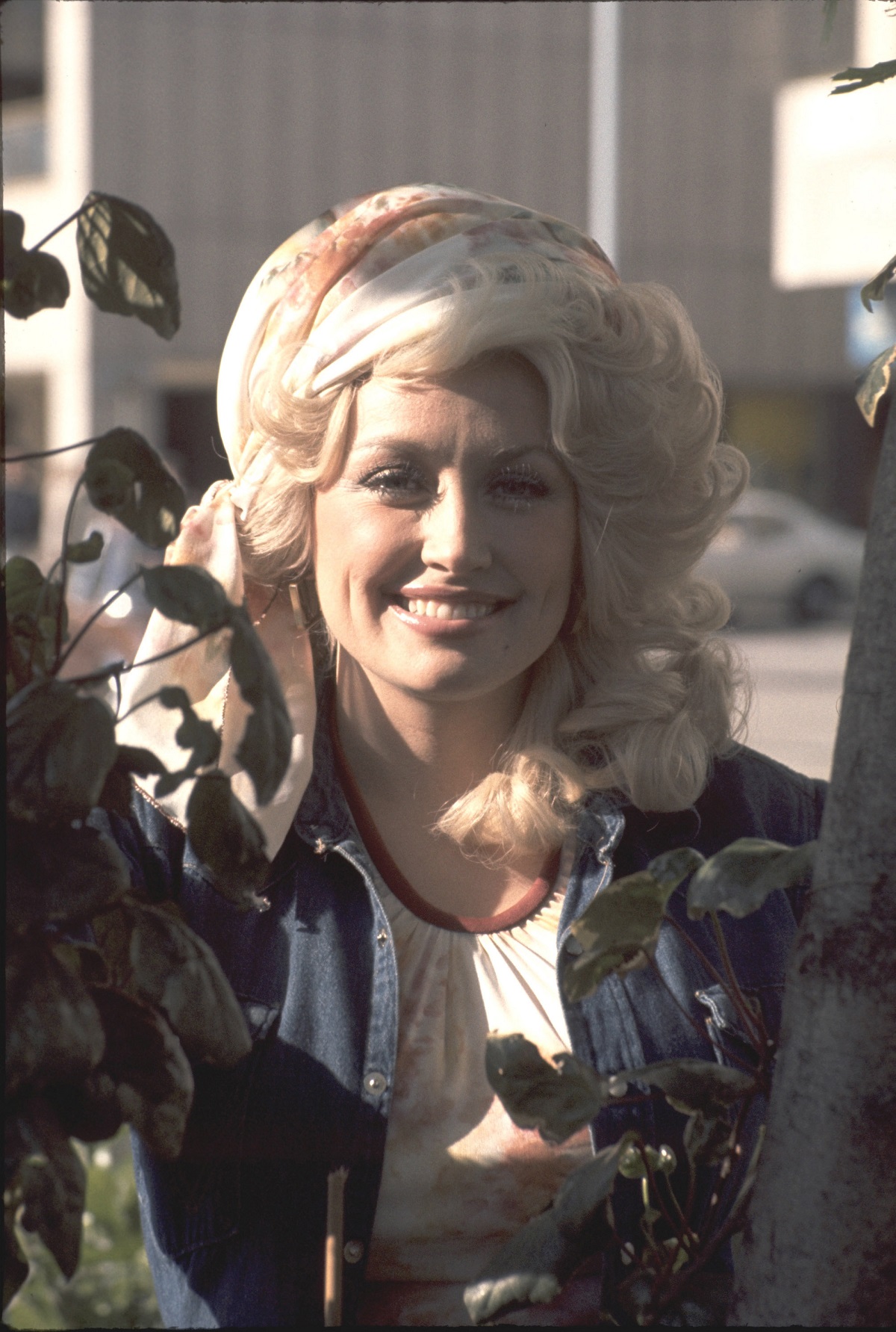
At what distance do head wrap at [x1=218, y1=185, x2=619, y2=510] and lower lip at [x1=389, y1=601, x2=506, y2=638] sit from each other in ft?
0.98

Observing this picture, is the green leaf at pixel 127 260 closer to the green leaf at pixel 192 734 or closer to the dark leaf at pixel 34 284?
the dark leaf at pixel 34 284

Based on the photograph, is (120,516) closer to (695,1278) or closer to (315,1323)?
(695,1278)

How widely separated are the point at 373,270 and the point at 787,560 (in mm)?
17470

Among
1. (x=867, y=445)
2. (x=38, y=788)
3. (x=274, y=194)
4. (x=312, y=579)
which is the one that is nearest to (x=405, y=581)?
(x=312, y=579)

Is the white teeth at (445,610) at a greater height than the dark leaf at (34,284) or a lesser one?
lesser

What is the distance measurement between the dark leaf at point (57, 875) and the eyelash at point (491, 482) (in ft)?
3.18

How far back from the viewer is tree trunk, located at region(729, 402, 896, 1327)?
104 centimetres

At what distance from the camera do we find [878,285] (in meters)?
1.39

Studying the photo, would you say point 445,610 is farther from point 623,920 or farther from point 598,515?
point 623,920

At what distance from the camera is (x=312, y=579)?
7.36 ft

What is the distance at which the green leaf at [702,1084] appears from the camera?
4.01ft

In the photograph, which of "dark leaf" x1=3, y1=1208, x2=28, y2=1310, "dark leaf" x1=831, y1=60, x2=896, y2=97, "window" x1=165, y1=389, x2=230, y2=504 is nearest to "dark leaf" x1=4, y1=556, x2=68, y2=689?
"dark leaf" x1=3, y1=1208, x2=28, y2=1310

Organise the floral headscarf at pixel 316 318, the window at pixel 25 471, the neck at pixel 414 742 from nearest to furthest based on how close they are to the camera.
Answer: the floral headscarf at pixel 316 318 → the neck at pixel 414 742 → the window at pixel 25 471

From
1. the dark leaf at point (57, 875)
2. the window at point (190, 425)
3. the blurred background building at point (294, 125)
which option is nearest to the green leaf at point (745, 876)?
the dark leaf at point (57, 875)
